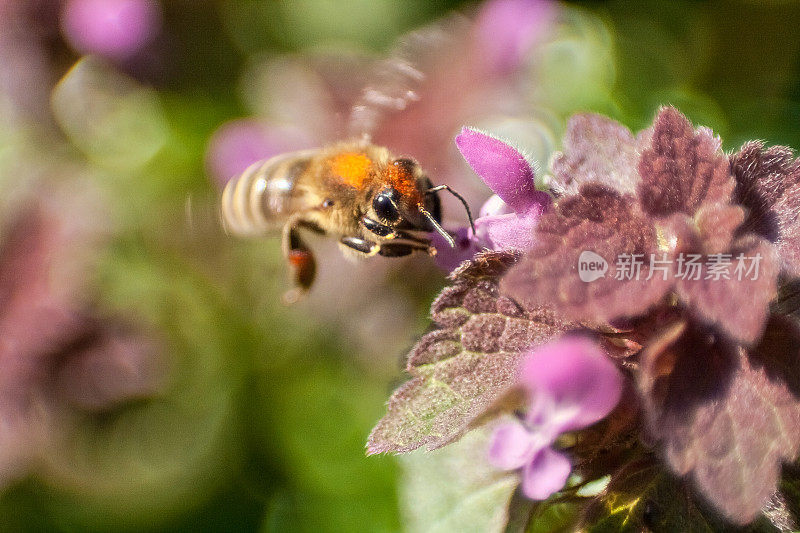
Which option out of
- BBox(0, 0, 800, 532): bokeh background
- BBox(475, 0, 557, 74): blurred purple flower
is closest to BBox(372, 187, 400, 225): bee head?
BBox(0, 0, 800, 532): bokeh background

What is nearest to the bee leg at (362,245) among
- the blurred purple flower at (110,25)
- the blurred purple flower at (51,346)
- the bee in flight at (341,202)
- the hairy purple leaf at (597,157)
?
the bee in flight at (341,202)

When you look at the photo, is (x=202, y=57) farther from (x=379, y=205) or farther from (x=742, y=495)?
(x=742, y=495)

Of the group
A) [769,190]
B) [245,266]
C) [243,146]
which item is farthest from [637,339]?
[245,266]

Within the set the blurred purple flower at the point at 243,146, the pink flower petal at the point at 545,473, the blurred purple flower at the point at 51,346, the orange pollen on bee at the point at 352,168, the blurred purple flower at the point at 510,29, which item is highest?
the pink flower petal at the point at 545,473

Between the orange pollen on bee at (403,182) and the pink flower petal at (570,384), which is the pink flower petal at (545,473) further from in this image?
the orange pollen on bee at (403,182)

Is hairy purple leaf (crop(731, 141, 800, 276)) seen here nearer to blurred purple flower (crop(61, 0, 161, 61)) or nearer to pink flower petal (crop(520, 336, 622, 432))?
pink flower petal (crop(520, 336, 622, 432))

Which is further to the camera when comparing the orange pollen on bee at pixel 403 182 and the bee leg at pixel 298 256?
the bee leg at pixel 298 256

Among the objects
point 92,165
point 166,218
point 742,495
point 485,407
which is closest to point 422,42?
point 166,218

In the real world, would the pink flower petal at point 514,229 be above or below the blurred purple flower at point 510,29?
above
